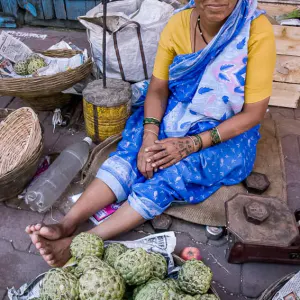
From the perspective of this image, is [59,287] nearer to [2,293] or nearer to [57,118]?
[2,293]

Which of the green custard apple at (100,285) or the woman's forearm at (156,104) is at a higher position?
the woman's forearm at (156,104)

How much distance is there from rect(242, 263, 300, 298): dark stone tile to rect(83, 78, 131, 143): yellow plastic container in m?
1.26

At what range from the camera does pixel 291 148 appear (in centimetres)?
275

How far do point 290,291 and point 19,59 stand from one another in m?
2.55

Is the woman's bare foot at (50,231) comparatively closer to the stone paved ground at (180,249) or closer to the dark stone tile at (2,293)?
the stone paved ground at (180,249)

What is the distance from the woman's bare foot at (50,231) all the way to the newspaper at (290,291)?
3.36 ft

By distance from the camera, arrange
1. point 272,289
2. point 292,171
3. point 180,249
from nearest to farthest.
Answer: point 272,289 < point 180,249 < point 292,171

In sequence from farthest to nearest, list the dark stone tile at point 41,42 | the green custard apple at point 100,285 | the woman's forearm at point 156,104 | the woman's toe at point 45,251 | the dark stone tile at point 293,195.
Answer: the dark stone tile at point 41,42
the dark stone tile at point 293,195
the woman's forearm at point 156,104
the woman's toe at point 45,251
the green custard apple at point 100,285

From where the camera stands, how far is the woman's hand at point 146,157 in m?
1.94

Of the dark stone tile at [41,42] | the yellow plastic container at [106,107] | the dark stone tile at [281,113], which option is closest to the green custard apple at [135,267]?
the yellow plastic container at [106,107]

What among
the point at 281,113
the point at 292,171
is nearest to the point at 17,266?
the point at 292,171

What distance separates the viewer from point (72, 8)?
4117 mm

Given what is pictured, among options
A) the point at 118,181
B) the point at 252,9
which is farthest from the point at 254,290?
the point at 252,9

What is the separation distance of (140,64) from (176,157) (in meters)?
1.07
